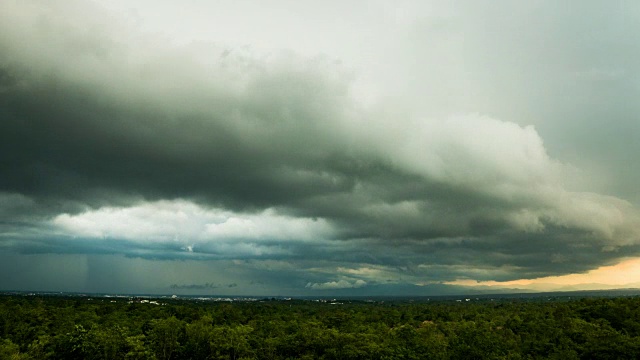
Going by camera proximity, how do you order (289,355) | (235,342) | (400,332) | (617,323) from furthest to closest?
(617,323) → (400,332) → (289,355) → (235,342)

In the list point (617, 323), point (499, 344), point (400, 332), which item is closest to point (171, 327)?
point (400, 332)

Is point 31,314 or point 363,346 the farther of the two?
point 31,314

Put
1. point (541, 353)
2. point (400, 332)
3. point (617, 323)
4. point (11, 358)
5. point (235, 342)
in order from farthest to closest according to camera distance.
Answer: point (617, 323) < point (400, 332) < point (235, 342) < point (541, 353) < point (11, 358)

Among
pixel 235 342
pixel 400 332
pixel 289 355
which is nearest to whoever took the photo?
pixel 235 342

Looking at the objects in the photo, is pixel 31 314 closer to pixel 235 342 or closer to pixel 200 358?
pixel 200 358

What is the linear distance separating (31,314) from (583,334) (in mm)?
139536

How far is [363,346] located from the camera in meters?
80.0

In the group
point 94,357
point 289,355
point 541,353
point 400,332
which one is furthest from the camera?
point 400,332

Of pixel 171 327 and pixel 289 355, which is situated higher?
pixel 171 327

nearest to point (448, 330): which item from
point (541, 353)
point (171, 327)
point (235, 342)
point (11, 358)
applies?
point (541, 353)

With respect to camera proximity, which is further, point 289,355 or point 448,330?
point 448,330

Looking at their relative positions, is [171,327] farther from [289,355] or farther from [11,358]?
[11,358]

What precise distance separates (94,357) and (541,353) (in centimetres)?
8083

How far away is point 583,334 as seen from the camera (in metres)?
87.6
